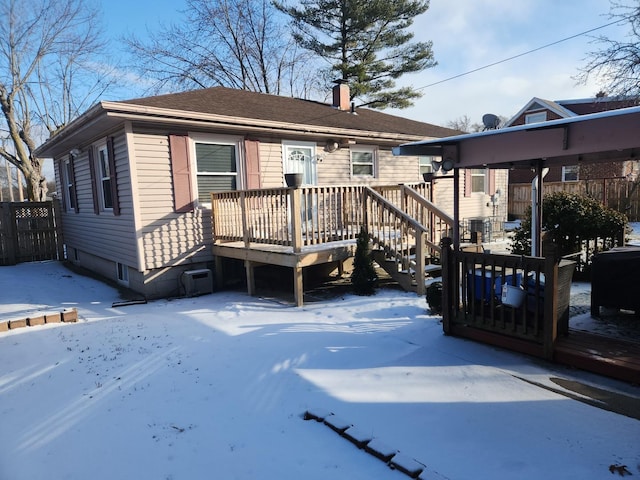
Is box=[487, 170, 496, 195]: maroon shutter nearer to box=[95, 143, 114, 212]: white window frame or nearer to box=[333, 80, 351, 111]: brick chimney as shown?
box=[333, 80, 351, 111]: brick chimney

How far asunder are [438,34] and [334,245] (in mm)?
18955

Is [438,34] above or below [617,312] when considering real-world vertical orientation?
above

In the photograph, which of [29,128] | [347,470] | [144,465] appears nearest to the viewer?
[347,470]

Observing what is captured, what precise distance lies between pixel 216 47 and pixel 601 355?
24495 mm

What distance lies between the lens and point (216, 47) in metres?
23.3

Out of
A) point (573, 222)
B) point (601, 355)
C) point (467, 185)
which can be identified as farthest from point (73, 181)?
point (601, 355)

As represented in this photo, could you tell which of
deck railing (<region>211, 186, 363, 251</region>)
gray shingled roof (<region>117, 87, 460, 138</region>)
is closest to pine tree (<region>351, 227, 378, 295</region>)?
deck railing (<region>211, 186, 363, 251</region>)

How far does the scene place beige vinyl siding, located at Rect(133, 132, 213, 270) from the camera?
7.45m

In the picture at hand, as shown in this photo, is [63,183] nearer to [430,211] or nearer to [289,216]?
[289,216]

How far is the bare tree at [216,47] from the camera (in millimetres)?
22547

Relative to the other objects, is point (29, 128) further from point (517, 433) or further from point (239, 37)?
point (517, 433)

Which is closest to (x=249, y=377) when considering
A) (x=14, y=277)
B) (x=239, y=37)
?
(x=14, y=277)

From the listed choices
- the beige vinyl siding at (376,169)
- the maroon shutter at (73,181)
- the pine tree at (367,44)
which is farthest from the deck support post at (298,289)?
the pine tree at (367,44)

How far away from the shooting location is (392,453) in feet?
8.39
